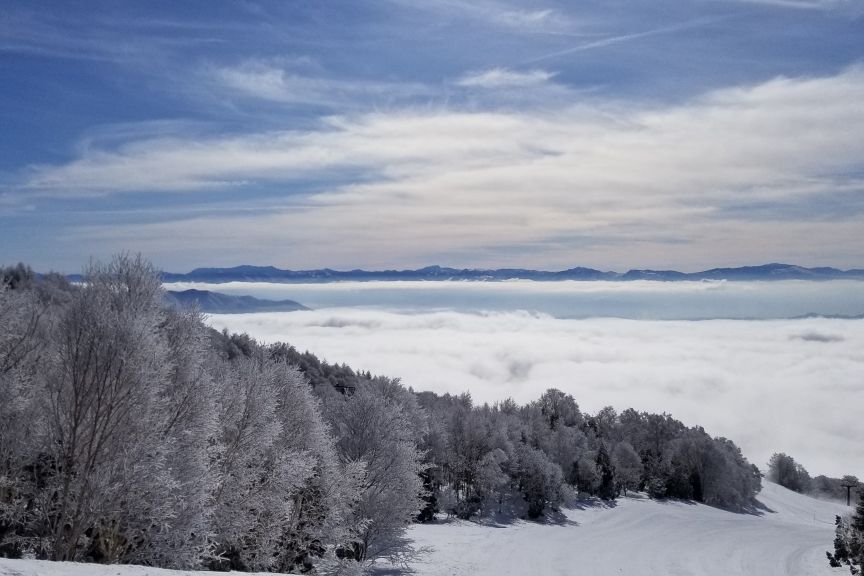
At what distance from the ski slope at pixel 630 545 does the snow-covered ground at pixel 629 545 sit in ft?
0.22

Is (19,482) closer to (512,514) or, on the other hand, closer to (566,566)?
(566,566)

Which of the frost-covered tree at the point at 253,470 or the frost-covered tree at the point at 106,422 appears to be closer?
the frost-covered tree at the point at 106,422

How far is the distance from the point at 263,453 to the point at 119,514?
30.9 ft

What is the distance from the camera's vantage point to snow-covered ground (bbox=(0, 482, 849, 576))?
40.0 m

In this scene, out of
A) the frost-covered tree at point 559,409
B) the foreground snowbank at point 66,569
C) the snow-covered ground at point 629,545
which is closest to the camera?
the foreground snowbank at point 66,569

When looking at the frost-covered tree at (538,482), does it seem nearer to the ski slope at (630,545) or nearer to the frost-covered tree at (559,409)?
the ski slope at (630,545)

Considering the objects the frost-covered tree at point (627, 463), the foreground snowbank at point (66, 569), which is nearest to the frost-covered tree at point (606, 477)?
the frost-covered tree at point (627, 463)

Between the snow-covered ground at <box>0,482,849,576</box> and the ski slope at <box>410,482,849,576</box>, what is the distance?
0.07 meters

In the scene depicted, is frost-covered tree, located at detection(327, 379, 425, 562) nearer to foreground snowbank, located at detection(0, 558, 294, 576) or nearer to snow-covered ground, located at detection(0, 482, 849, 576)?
snow-covered ground, located at detection(0, 482, 849, 576)

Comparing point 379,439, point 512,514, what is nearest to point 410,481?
point 379,439

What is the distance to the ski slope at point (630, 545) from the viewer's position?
40062mm

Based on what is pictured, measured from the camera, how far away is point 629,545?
49031 mm

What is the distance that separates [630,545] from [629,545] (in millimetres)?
92

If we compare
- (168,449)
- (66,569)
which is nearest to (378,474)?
(168,449)
